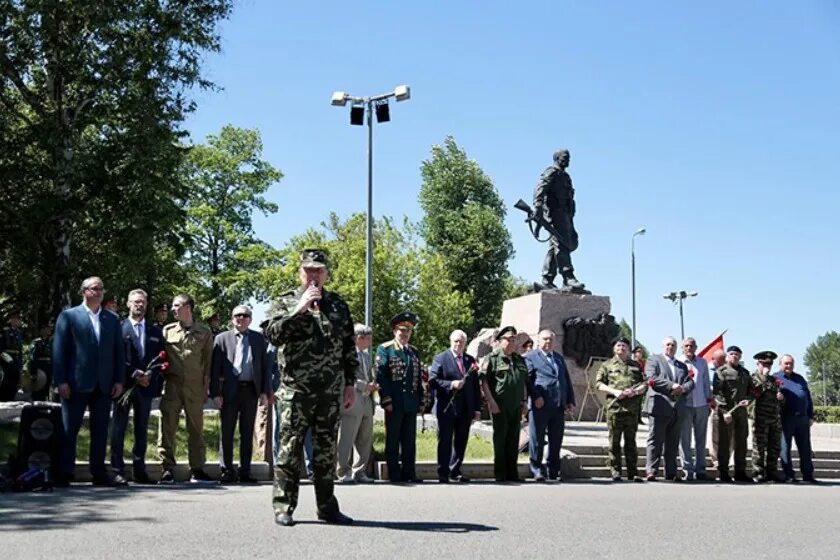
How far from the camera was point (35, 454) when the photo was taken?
873cm

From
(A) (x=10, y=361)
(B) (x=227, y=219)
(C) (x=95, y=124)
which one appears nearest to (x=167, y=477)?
(A) (x=10, y=361)

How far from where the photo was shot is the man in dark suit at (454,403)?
11023 mm

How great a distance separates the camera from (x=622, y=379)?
12.1 m

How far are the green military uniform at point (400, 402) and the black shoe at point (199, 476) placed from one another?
6.53 feet

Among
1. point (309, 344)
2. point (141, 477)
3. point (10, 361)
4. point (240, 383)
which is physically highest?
point (10, 361)

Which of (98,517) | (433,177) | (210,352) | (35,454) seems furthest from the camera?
(433,177)

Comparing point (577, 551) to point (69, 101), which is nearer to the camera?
point (577, 551)

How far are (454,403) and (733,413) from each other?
13.6 ft

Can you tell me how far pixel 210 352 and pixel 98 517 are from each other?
3526 millimetres

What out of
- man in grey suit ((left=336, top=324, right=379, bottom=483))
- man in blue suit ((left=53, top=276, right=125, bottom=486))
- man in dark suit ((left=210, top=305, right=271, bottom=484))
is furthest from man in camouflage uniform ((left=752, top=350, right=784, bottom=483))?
man in blue suit ((left=53, top=276, right=125, bottom=486))

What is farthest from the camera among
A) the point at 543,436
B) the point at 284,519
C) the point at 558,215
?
the point at 558,215

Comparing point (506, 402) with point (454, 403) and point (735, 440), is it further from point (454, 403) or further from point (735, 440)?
point (735, 440)

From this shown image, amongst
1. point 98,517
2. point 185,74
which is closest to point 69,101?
point 185,74

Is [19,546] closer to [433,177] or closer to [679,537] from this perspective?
[679,537]
